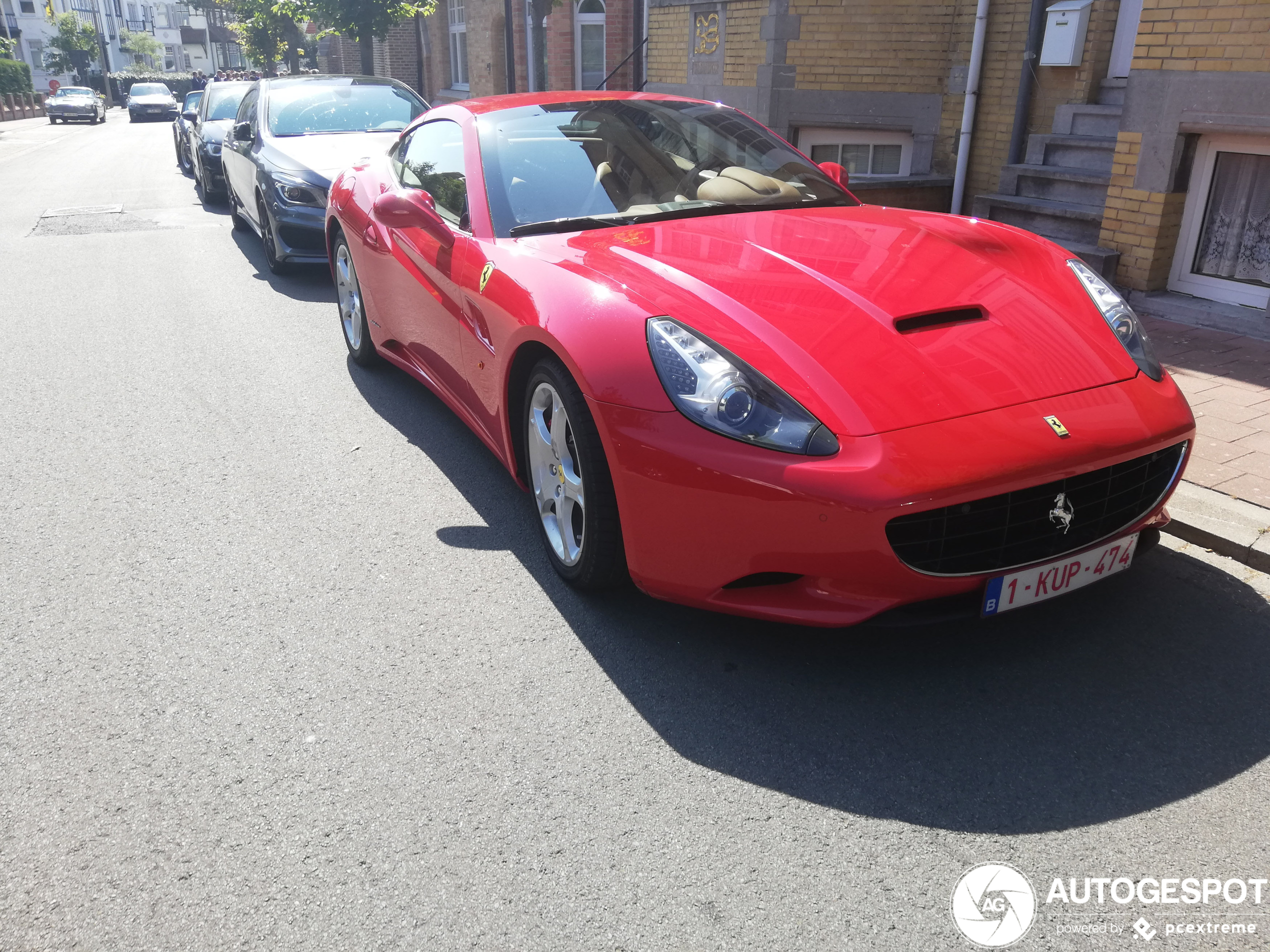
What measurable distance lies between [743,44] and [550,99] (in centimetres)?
680

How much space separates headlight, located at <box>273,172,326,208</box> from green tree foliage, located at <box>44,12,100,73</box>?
3239 inches

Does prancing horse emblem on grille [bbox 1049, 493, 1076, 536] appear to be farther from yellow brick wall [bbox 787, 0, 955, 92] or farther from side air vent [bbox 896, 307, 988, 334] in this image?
yellow brick wall [bbox 787, 0, 955, 92]

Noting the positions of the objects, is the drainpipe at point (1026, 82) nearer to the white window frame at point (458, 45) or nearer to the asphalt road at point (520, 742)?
the asphalt road at point (520, 742)

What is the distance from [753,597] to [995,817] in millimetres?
785

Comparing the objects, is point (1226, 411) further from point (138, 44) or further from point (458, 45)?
point (138, 44)

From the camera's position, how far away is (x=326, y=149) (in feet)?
29.0

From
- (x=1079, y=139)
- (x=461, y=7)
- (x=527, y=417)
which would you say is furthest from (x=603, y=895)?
(x=461, y=7)

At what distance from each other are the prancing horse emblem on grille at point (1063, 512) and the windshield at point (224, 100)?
1411cm

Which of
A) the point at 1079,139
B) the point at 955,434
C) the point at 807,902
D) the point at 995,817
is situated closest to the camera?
the point at 807,902

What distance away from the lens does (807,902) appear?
2.13 metres

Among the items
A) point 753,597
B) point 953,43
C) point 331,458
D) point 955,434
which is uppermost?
point 953,43

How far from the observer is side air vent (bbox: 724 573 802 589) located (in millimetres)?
2697

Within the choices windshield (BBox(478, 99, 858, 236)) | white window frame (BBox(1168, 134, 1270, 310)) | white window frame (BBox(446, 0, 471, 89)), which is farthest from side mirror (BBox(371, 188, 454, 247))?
white window frame (BBox(446, 0, 471, 89))

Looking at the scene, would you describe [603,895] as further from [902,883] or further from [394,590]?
[394,590]
